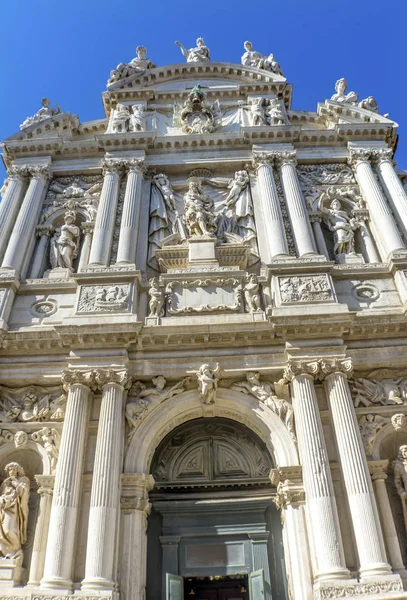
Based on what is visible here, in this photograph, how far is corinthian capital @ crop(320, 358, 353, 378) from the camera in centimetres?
980

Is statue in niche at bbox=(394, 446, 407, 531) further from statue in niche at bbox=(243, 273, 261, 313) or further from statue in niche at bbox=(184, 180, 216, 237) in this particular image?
statue in niche at bbox=(184, 180, 216, 237)

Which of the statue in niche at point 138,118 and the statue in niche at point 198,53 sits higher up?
the statue in niche at point 198,53

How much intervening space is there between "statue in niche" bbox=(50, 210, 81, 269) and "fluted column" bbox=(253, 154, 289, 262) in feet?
15.6

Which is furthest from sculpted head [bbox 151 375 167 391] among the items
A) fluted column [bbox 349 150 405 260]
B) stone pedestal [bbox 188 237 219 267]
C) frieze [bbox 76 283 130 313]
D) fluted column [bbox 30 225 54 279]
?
fluted column [bbox 349 150 405 260]

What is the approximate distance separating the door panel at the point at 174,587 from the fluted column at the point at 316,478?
2.36 meters

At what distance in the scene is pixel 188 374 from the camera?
1020 centimetres

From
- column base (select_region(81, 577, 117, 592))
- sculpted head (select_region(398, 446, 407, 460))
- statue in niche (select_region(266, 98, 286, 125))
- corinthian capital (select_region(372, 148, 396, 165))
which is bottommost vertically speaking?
column base (select_region(81, 577, 117, 592))

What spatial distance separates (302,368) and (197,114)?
9610 millimetres

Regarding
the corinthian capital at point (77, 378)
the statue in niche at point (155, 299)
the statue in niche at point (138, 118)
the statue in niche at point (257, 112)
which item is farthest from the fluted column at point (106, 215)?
the statue in niche at point (257, 112)

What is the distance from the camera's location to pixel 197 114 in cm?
1614

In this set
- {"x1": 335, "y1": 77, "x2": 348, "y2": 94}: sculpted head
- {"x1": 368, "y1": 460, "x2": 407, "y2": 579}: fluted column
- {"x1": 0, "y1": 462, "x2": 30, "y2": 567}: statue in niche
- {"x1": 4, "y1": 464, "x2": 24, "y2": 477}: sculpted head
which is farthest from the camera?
{"x1": 335, "y1": 77, "x2": 348, "y2": 94}: sculpted head

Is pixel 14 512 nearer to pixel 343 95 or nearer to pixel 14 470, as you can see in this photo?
pixel 14 470

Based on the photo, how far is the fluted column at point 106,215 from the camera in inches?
482

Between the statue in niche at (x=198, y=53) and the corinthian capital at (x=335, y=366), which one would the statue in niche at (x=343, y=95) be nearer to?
the statue in niche at (x=198, y=53)
